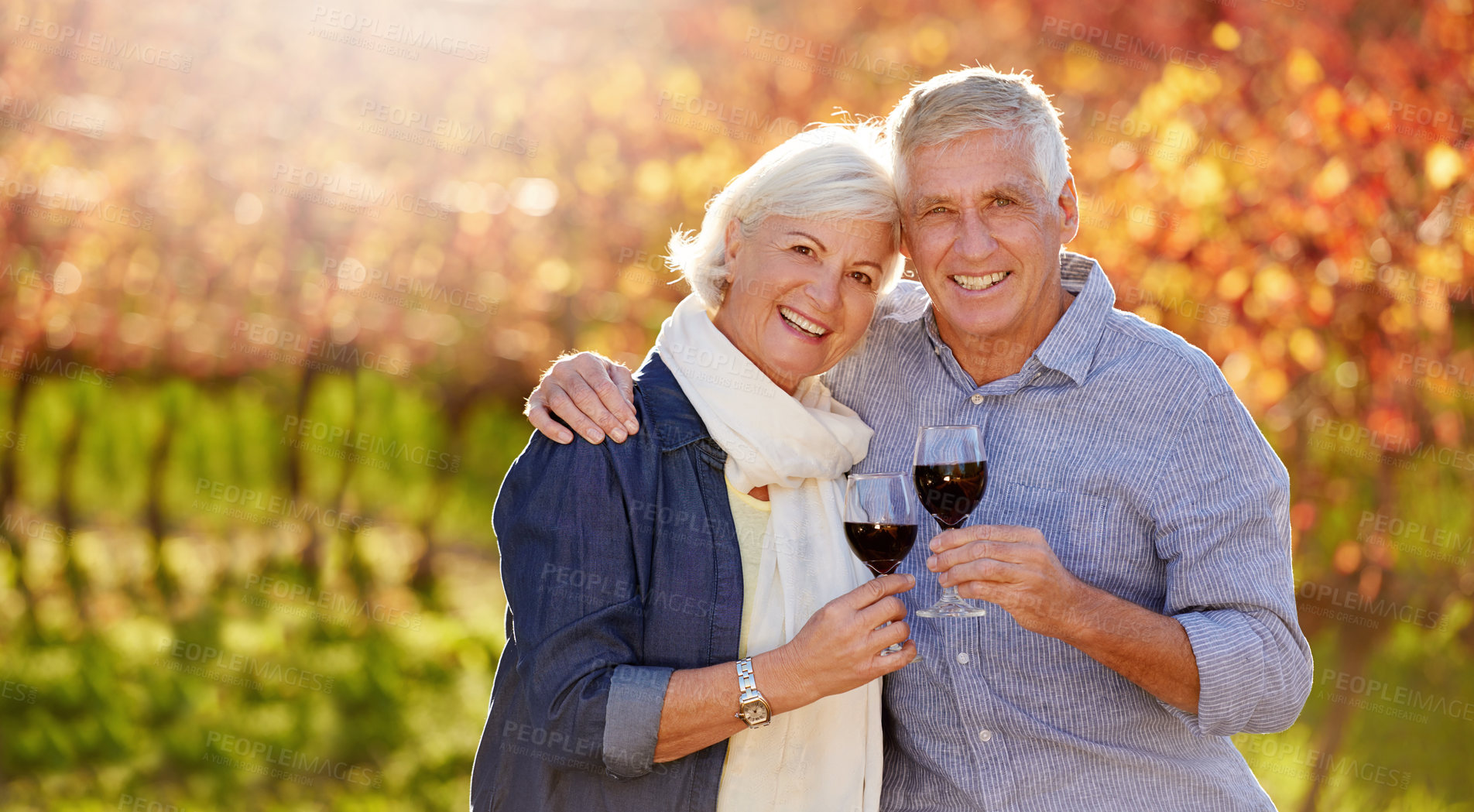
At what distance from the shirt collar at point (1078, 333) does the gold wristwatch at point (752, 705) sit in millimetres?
1023

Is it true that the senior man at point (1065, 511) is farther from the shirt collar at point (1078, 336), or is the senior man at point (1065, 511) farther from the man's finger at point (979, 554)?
the man's finger at point (979, 554)

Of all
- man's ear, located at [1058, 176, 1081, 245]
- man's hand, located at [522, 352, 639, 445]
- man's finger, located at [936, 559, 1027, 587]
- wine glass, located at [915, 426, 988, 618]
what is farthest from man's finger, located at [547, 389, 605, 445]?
man's ear, located at [1058, 176, 1081, 245]

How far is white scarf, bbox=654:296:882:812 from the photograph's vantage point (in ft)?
8.10

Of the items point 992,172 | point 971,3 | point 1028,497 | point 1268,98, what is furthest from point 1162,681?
point 971,3

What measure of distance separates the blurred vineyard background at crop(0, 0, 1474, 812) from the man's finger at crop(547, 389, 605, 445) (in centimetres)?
257

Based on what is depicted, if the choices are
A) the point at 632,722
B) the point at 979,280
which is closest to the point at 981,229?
the point at 979,280

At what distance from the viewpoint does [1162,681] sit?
2365mm

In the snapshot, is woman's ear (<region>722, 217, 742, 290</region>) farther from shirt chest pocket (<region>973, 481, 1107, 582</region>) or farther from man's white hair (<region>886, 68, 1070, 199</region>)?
shirt chest pocket (<region>973, 481, 1107, 582</region>)

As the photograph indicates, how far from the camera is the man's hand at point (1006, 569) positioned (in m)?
2.08

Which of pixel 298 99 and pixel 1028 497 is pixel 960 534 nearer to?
pixel 1028 497

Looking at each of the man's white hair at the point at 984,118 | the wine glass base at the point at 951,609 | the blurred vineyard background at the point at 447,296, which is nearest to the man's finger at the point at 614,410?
the wine glass base at the point at 951,609

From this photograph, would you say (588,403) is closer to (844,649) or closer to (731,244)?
(731,244)

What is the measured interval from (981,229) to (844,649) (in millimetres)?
1074

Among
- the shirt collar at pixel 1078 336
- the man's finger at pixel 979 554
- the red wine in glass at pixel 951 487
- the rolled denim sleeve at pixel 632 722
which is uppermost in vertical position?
the shirt collar at pixel 1078 336
